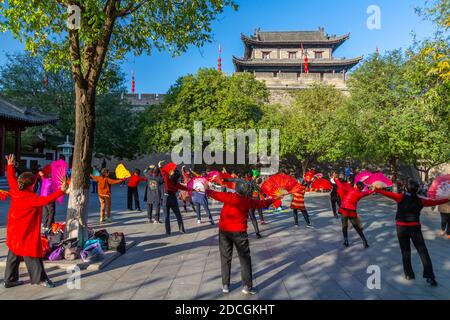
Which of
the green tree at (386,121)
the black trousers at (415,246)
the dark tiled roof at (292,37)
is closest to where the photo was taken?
the black trousers at (415,246)

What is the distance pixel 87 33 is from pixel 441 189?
6.90 m

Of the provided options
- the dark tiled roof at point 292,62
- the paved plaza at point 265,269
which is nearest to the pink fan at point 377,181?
the paved plaza at point 265,269

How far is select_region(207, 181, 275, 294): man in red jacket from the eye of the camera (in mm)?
4453

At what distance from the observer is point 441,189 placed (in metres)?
5.46

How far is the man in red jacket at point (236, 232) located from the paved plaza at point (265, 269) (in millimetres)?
262

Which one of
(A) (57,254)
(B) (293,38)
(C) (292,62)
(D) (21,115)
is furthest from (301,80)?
(A) (57,254)

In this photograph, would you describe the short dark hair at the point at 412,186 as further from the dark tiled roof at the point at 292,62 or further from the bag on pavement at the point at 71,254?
the dark tiled roof at the point at 292,62

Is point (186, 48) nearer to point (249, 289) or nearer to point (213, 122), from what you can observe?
point (249, 289)

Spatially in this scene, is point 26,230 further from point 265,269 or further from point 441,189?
point 441,189

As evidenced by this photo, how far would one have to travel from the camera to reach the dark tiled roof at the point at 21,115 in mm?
20500

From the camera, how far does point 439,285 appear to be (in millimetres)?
4992

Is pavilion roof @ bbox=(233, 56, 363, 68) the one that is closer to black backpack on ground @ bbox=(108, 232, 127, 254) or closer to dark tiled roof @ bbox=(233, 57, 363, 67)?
dark tiled roof @ bbox=(233, 57, 363, 67)
